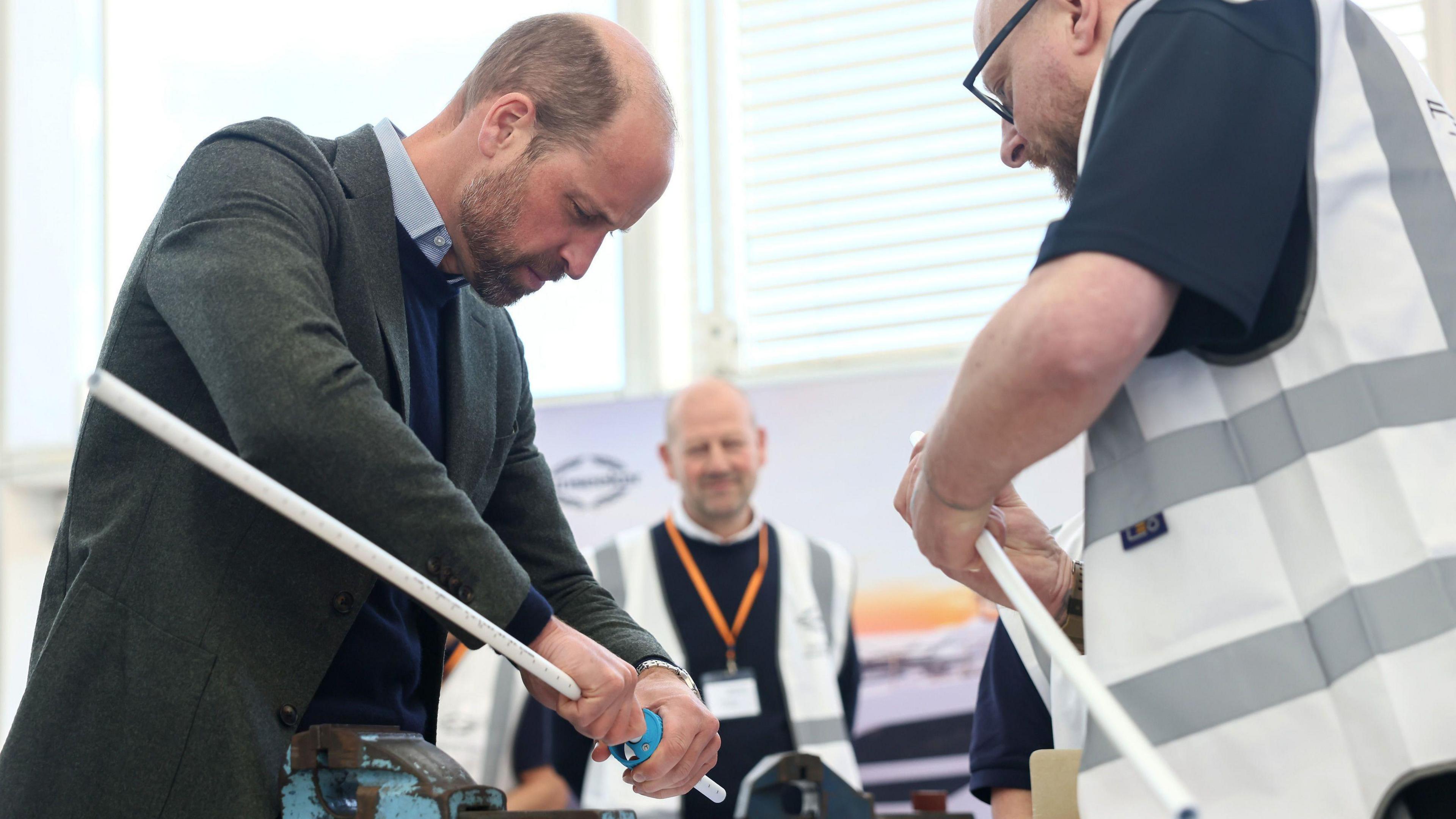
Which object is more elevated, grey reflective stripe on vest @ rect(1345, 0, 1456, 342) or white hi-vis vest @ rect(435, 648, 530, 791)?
grey reflective stripe on vest @ rect(1345, 0, 1456, 342)

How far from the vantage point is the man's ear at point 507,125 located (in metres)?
1.78

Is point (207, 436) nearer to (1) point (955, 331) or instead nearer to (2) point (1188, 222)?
(2) point (1188, 222)

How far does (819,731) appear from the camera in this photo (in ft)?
14.8

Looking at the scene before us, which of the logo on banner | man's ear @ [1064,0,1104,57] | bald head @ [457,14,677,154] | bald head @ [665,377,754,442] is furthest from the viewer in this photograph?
the logo on banner

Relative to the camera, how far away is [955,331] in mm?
5457

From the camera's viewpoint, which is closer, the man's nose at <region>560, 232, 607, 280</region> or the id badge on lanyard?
the man's nose at <region>560, 232, 607, 280</region>

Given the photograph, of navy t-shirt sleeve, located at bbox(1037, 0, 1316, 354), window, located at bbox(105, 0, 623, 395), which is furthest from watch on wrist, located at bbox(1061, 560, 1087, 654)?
window, located at bbox(105, 0, 623, 395)

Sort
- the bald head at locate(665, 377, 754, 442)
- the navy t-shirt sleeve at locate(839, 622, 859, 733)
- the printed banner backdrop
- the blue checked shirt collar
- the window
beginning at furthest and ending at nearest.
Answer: the window → the bald head at locate(665, 377, 754, 442) → the navy t-shirt sleeve at locate(839, 622, 859, 733) → the printed banner backdrop → the blue checked shirt collar

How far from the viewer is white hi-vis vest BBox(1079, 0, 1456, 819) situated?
1071mm

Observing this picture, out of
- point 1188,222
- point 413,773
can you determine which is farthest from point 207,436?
point 1188,222

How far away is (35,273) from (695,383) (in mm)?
3591

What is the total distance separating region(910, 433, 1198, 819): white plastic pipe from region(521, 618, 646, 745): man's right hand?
0.43m

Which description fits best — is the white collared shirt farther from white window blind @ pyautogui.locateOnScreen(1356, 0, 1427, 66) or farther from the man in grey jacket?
the man in grey jacket

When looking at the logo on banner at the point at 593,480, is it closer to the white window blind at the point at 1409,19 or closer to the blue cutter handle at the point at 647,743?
the white window blind at the point at 1409,19
